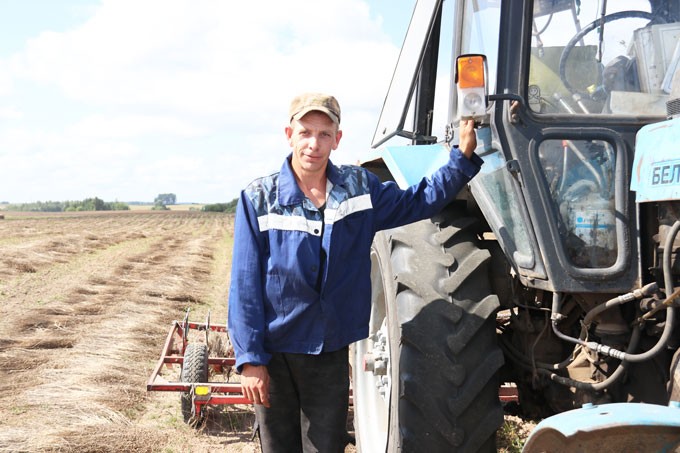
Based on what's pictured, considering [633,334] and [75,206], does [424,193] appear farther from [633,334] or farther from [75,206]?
[75,206]

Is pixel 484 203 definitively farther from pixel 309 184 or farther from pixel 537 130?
pixel 309 184

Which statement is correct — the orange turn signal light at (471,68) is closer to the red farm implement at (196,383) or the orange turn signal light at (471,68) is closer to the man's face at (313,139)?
the man's face at (313,139)

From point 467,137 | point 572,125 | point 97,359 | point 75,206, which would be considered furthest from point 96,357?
point 75,206

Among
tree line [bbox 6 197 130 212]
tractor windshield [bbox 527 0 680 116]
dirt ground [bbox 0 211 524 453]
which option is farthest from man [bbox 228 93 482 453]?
tree line [bbox 6 197 130 212]

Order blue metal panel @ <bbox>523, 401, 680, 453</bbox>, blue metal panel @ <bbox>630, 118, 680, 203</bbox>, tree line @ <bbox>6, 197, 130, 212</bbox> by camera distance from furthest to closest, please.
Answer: tree line @ <bbox>6, 197, 130, 212</bbox> → blue metal panel @ <bbox>630, 118, 680, 203</bbox> → blue metal panel @ <bbox>523, 401, 680, 453</bbox>

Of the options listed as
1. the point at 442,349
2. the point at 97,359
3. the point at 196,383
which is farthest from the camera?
the point at 97,359

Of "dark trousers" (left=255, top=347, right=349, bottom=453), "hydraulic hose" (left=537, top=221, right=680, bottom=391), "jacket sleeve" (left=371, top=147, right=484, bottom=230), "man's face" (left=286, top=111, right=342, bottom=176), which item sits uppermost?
"man's face" (left=286, top=111, right=342, bottom=176)

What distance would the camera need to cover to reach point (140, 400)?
503 cm

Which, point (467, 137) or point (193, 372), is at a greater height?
point (467, 137)

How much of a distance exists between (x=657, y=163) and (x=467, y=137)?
2.10 feet

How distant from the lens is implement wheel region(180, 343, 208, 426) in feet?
15.0

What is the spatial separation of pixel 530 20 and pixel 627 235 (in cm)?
89

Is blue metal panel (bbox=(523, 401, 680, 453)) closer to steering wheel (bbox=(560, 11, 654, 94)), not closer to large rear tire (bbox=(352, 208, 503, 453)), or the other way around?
large rear tire (bbox=(352, 208, 503, 453))

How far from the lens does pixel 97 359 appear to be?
599 cm
